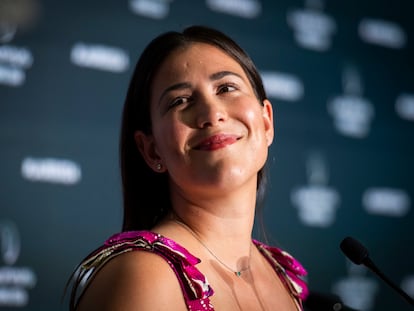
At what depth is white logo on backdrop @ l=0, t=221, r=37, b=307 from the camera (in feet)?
5.60

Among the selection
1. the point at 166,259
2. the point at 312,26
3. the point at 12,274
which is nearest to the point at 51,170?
the point at 12,274

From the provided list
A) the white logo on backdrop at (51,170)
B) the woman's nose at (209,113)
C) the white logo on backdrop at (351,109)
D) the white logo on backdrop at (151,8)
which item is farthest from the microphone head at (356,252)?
the white logo on backdrop at (351,109)

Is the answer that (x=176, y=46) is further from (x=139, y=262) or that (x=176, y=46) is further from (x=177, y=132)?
(x=139, y=262)

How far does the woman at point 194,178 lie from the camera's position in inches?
35.4

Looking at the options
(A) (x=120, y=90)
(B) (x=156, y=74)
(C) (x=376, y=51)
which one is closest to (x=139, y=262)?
(B) (x=156, y=74)

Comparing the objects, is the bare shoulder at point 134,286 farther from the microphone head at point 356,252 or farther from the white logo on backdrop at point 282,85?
the white logo on backdrop at point 282,85

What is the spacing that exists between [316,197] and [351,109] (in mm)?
396

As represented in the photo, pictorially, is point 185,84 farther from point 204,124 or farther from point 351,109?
point 351,109

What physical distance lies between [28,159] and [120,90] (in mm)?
373

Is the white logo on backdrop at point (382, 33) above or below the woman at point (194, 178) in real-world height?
above

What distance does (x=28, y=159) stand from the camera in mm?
1790

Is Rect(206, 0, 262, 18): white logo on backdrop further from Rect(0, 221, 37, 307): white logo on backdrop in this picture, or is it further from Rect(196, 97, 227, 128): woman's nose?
Rect(196, 97, 227, 128): woman's nose

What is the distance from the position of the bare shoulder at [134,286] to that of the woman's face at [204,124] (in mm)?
191

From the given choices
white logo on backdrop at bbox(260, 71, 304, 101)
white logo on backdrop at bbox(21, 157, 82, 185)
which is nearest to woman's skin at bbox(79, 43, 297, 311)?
white logo on backdrop at bbox(21, 157, 82, 185)
